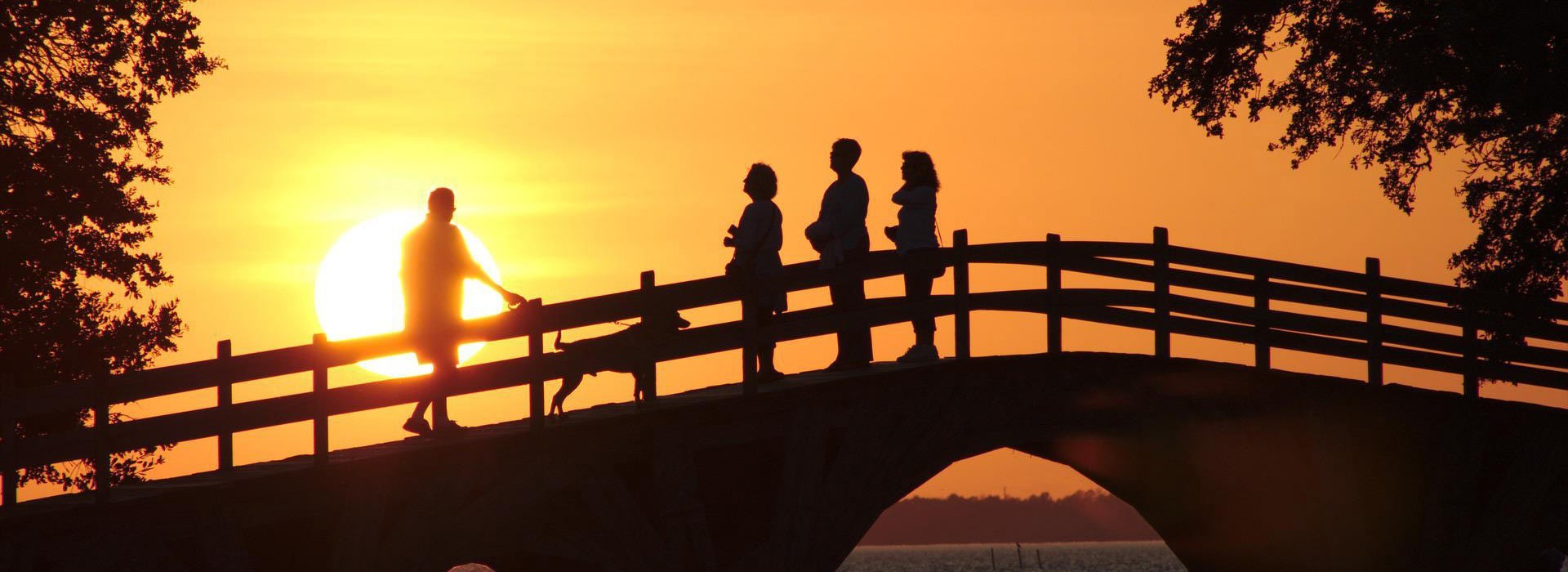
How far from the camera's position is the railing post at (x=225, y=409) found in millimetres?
11617

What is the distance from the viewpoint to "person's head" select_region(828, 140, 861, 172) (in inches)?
591

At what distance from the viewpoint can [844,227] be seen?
15211 mm

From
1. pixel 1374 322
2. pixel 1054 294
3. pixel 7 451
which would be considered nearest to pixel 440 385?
pixel 7 451

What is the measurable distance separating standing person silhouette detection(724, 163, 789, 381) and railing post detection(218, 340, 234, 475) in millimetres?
3900

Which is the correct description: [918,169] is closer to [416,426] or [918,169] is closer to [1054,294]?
[1054,294]

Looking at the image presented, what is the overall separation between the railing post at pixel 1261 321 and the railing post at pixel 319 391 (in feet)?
28.3

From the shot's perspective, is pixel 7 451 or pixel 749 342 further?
pixel 749 342

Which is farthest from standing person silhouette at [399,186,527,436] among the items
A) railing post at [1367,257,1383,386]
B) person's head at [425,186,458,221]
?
railing post at [1367,257,1383,386]

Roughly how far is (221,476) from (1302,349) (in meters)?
9.67

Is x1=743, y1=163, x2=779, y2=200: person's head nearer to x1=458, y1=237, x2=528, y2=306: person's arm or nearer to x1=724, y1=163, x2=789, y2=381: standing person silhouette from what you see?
x1=724, y1=163, x2=789, y2=381: standing person silhouette

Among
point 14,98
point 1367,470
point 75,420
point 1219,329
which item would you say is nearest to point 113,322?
point 75,420

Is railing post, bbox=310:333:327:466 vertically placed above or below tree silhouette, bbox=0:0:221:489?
below

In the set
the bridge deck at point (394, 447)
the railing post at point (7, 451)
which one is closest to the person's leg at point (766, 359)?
the bridge deck at point (394, 447)

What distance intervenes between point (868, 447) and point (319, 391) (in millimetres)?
4893
